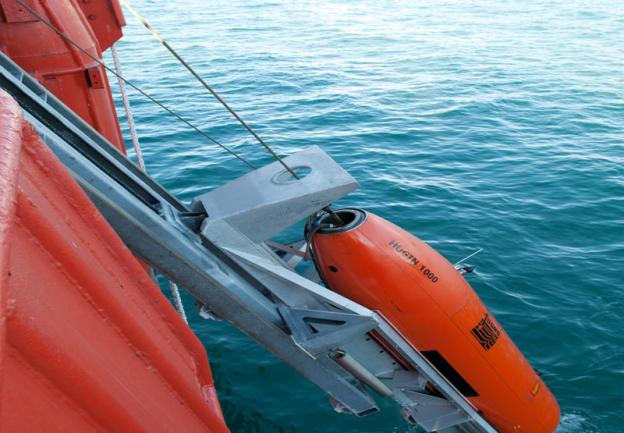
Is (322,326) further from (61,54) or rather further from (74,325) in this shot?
(61,54)

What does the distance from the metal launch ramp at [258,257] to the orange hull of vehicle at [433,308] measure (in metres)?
0.20

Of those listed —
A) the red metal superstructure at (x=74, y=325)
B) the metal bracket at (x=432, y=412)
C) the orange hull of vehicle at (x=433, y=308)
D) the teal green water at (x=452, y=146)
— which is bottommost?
the teal green water at (x=452, y=146)

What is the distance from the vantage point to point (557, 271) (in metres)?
8.67

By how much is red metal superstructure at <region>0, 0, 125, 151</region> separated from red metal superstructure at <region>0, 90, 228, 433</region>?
3.95 m

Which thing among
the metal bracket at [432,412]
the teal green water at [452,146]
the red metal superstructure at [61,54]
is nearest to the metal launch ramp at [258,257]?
the metal bracket at [432,412]

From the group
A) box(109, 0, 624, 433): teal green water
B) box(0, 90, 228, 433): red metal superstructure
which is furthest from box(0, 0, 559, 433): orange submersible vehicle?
box(109, 0, 624, 433): teal green water

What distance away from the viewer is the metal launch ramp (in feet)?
12.1

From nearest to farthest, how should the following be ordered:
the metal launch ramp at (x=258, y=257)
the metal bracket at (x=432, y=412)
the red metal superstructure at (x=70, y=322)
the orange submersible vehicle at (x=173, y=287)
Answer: the red metal superstructure at (x=70, y=322), the orange submersible vehicle at (x=173, y=287), the metal launch ramp at (x=258, y=257), the metal bracket at (x=432, y=412)

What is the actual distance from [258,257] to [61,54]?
313 centimetres

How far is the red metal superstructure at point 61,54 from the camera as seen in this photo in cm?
527

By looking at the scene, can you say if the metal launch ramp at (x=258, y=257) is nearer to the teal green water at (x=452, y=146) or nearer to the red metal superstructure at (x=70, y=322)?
the red metal superstructure at (x=70, y=322)

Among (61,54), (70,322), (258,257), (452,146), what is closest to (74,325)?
(70,322)

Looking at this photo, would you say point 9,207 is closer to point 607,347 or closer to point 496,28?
point 607,347

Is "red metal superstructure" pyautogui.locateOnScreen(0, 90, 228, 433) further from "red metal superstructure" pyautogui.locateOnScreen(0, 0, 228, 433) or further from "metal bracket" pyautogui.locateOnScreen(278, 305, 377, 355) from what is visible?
"metal bracket" pyautogui.locateOnScreen(278, 305, 377, 355)
